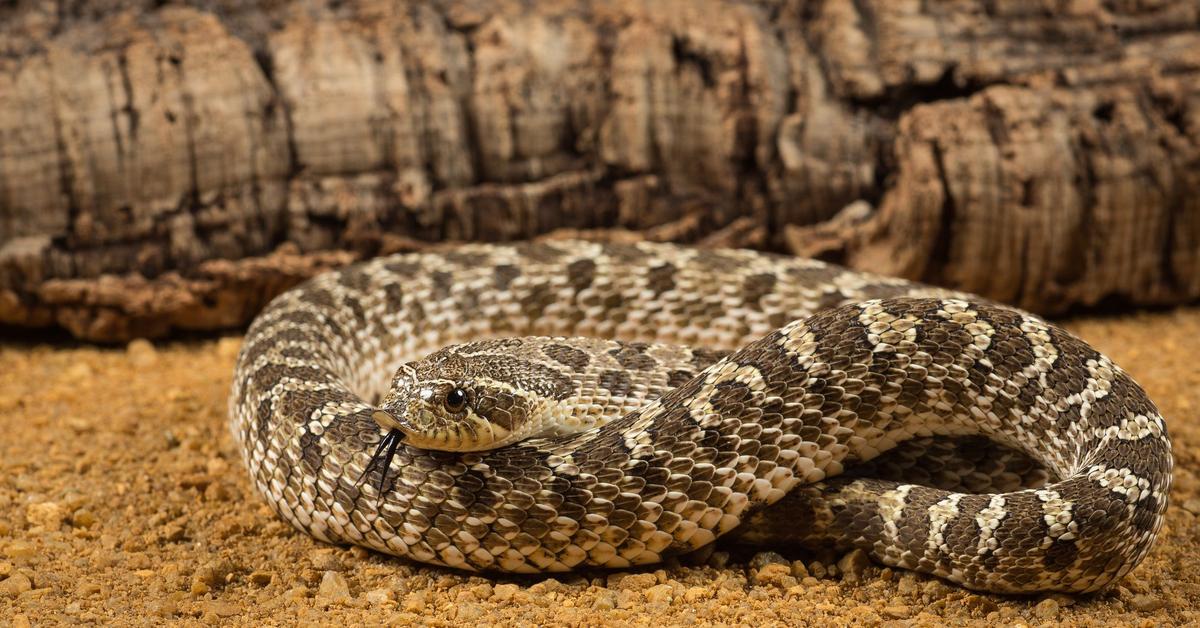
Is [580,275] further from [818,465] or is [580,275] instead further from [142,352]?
[142,352]

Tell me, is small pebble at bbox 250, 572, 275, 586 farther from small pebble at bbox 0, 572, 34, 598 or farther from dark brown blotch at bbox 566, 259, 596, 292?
dark brown blotch at bbox 566, 259, 596, 292

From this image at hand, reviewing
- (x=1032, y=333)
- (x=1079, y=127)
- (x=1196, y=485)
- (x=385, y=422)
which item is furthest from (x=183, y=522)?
(x=1079, y=127)

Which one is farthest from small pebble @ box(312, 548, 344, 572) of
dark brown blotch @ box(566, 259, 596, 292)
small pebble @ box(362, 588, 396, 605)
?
dark brown blotch @ box(566, 259, 596, 292)

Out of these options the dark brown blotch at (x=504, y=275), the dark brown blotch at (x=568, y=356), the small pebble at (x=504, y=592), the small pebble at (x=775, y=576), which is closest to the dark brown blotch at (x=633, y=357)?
the dark brown blotch at (x=568, y=356)

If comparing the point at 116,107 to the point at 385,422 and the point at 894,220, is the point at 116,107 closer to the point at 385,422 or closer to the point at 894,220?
the point at 385,422

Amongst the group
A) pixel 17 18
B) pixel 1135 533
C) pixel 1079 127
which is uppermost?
pixel 17 18

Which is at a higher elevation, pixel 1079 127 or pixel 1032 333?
pixel 1079 127

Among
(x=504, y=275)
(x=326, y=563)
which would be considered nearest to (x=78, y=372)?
(x=504, y=275)

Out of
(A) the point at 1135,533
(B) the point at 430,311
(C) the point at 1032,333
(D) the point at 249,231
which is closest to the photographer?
(A) the point at 1135,533
